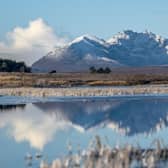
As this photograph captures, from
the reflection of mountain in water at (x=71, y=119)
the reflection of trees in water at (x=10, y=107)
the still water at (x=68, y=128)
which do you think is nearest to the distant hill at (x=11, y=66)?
the reflection of trees in water at (x=10, y=107)

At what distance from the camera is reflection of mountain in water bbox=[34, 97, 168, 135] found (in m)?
36.6

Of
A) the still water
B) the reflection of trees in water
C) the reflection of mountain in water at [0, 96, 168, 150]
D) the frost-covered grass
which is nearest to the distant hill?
the reflection of trees in water

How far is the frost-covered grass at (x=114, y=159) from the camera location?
59.8 ft

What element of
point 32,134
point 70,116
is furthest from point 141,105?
point 32,134

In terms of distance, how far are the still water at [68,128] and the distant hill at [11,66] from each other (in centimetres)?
10586

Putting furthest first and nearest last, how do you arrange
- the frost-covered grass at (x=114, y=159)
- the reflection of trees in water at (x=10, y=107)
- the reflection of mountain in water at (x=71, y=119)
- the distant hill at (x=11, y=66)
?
the distant hill at (x=11, y=66) < the reflection of trees in water at (x=10, y=107) < the reflection of mountain in water at (x=71, y=119) < the frost-covered grass at (x=114, y=159)

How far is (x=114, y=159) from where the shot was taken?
18.7m

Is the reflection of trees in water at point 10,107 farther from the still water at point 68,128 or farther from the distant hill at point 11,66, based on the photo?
the distant hill at point 11,66

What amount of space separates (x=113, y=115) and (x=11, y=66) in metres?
123

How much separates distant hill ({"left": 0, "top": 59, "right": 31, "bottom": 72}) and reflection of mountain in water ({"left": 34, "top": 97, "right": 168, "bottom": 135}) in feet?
340

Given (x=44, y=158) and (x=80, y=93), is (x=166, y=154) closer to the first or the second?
(x=44, y=158)

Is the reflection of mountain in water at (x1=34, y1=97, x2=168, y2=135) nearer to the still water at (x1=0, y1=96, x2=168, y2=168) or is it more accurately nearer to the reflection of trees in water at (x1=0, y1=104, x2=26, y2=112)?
the still water at (x1=0, y1=96, x2=168, y2=168)

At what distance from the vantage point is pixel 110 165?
17.9 meters

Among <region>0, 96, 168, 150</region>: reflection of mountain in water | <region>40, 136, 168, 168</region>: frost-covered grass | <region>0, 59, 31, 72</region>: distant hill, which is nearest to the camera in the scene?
<region>40, 136, 168, 168</region>: frost-covered grass
